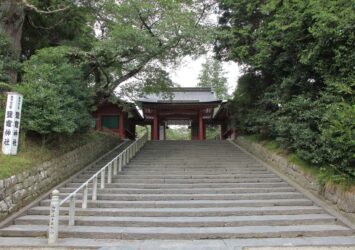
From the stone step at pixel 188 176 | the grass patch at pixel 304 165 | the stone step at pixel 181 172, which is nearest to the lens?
the grass patch at pixel 304 165

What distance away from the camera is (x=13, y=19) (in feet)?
35.8

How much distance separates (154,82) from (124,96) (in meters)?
1.46

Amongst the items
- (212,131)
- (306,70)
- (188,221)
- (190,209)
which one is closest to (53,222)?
(188,221)

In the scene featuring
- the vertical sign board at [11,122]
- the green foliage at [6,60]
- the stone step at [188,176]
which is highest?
the green foliage at [6,60]

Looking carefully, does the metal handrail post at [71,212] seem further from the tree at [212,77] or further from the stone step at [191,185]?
the tree at [212,77]

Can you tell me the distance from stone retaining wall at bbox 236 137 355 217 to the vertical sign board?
7185 millimetres

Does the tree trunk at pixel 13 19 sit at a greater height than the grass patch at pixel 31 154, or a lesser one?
greater

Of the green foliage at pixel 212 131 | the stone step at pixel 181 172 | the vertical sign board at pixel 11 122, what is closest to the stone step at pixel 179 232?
the vertical sign board at pixel 11 122

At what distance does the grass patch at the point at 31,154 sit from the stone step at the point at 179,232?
1383mm

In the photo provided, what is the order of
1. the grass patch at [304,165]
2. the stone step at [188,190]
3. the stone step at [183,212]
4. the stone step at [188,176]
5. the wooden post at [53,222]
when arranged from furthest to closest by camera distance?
the stone step at [188,176] < the stone step at [188,190] < the grass patch at [304,165] < the stone step at [183,212] < the wooden post at [53,222]

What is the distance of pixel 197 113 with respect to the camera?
20922 millimetres

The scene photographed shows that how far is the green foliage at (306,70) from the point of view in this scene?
6949mm

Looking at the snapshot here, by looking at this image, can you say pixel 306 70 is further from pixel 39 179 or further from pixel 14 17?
pixel 14 17

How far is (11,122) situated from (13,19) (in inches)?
215
